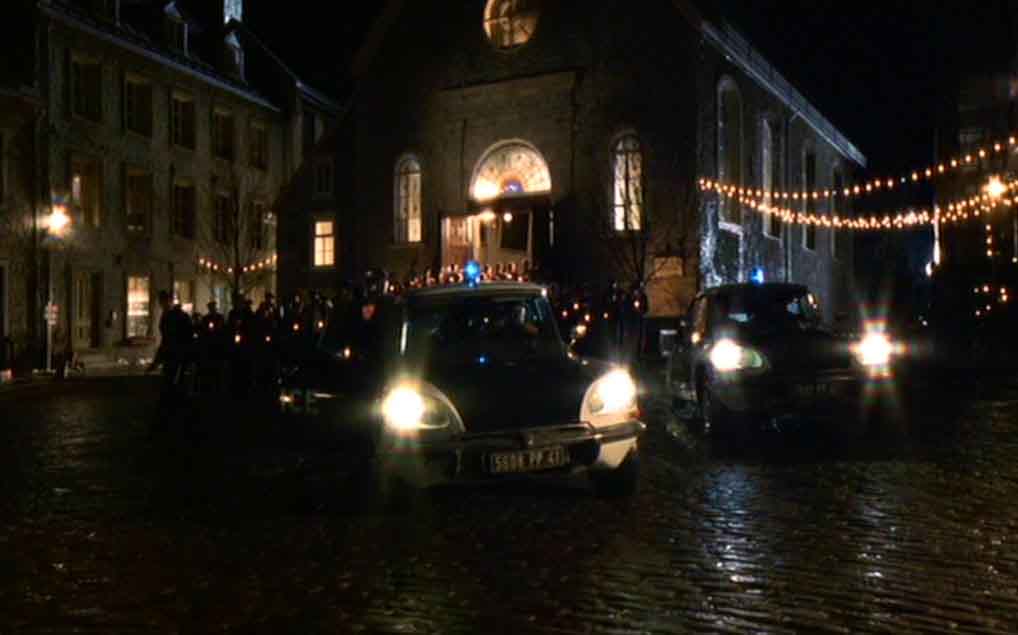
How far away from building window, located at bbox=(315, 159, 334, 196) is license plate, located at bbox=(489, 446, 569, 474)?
111 ft

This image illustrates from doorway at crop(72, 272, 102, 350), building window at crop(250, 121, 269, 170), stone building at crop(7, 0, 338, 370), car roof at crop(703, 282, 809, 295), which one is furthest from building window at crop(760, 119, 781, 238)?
car roof at crop(703, 282, 809, 295)

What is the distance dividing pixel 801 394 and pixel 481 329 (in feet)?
14.7

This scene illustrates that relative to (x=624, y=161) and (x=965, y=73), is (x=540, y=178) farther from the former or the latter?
(x=965, y=73)

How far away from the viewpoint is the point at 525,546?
7.57m

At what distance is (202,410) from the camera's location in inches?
766

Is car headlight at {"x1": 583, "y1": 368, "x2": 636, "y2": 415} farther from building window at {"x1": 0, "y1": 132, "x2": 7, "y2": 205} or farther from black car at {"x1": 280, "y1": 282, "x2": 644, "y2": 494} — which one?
building window at {"x1": 0, "y1": 132, "x2": 7, "y2": 205}

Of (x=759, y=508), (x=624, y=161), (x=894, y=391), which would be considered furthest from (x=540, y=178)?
(x=759, y=508)

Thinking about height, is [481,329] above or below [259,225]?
below

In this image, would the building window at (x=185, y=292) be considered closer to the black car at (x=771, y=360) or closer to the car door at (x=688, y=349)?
the car door at (x=688, y=349)

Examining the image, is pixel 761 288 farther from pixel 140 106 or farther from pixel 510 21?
pixel 140 106

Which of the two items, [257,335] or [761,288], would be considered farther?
[257,335]

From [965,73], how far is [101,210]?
35.7 meters

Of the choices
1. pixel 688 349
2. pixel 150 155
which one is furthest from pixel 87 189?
pixel 688 349

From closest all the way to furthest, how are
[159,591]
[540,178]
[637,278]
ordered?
[159,591] < [637,278] < [540,178]
